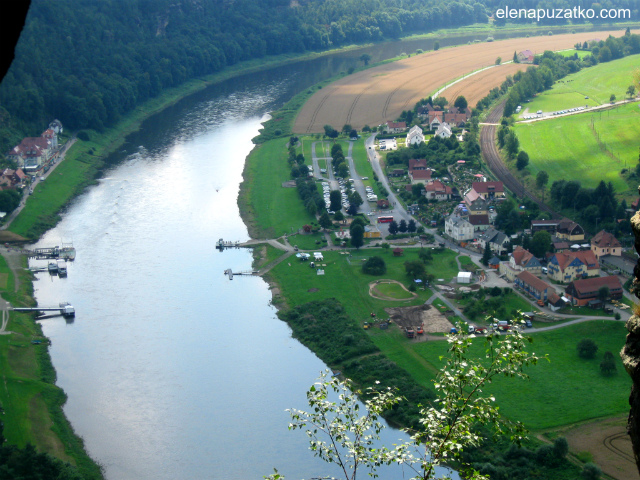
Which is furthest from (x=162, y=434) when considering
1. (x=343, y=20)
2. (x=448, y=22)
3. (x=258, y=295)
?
(x=448, y=22)

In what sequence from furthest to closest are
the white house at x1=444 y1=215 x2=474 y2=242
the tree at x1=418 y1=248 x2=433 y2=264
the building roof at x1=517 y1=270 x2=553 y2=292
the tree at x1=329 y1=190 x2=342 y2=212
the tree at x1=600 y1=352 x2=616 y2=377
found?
the tree at x1=329 y1=190 x2=342 y2=212 < the white house at x1=444 y1=215 x2=474 y2=242 < the tree at x1=418 y1=248 x2=433 y2=264 < the building roof at x1=517 y1=270 x2=553 y2=292 < the tree at x1=600 y1=352 x2=616 y2=377

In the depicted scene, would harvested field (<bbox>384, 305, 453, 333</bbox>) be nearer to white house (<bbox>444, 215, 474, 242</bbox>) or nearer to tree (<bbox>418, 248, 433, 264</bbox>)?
tree (<bbox>418, 248, 433, 264</bbox>)

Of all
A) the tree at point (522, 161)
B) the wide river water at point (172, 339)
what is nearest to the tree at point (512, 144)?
the tree at point (522, 161)

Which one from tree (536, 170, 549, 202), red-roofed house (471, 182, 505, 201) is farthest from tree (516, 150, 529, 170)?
red-roofed house (471, 182, 505, 201)

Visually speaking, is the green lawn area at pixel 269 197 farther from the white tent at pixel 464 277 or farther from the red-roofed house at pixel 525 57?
the red-roofed house at pixel 525 57

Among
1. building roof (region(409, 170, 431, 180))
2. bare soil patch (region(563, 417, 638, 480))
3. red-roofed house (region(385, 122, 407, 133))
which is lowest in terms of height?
bare soil patch (region(563, 417, 638, 480))

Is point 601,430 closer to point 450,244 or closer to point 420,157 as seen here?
point 450,244
